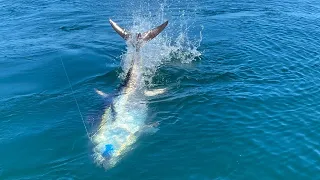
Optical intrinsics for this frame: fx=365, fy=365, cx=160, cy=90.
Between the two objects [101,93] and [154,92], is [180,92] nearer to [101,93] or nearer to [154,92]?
[154,92]

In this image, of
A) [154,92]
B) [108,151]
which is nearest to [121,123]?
[108,151]

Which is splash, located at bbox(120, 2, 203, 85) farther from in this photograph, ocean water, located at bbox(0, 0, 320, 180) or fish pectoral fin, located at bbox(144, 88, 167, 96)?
fish pectoral fin, located at bbox(144, 88, 167, 96)

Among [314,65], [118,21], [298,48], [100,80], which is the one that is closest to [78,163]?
[100,80]

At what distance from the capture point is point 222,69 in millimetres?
21156

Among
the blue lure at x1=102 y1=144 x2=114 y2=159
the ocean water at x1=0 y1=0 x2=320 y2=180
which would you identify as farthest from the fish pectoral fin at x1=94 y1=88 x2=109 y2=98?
the blue lure at x1=102 y1=144 x2=114 y2=159

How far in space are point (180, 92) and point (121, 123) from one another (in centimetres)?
418

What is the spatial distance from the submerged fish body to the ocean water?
0.38m

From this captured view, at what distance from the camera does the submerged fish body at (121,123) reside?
14.4 metres

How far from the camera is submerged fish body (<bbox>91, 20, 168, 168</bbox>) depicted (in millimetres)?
14359

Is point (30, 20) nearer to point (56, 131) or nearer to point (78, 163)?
point (56, 131)

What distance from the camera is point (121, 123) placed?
52.7ft

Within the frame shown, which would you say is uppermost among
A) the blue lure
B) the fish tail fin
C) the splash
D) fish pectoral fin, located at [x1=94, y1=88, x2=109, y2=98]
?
the fish tail fin

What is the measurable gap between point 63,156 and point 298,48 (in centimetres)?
1728

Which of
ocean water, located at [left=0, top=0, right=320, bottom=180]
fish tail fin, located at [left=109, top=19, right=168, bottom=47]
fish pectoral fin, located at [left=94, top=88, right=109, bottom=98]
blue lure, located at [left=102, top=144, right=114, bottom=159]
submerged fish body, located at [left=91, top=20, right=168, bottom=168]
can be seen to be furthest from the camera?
fish tail fin, located at [left=109, top=19, right=168, bottom=47]
